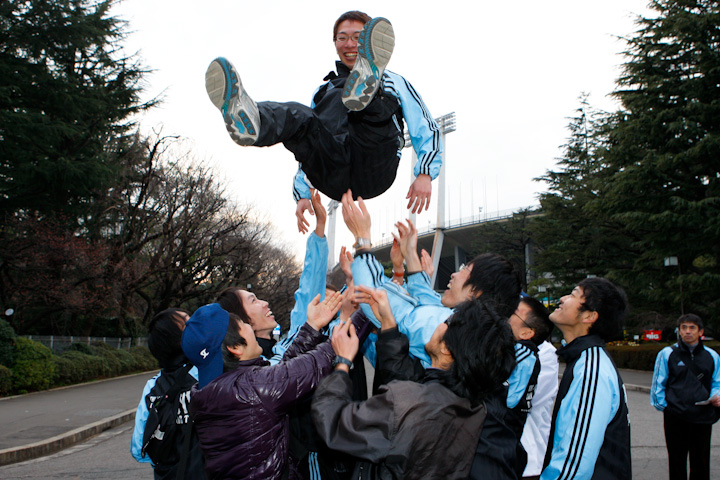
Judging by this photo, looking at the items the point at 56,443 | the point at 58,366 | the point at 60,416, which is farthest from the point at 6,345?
the point at 56,443

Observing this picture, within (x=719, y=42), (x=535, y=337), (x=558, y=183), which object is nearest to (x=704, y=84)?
(x=719, y=42)

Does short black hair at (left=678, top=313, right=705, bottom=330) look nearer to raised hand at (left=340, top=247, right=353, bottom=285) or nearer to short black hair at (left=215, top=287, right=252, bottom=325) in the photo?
raised hand at (left=340, top=247, right=353, bottom=285)

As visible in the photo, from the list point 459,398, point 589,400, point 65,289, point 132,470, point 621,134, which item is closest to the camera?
point 459,398

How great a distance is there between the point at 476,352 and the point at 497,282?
76 centimetres

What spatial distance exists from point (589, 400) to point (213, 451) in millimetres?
1848

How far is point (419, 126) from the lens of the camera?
339cm

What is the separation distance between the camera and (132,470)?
25.5ft

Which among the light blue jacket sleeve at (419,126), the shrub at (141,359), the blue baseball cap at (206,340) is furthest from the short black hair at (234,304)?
the shrub at (141,359)

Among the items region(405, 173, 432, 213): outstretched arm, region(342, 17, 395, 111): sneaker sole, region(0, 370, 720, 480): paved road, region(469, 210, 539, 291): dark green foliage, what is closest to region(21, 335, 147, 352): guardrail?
region(0, 370, 720, 480): paved road

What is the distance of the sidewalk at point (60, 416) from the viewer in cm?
895

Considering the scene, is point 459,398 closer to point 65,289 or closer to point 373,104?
point 373,104

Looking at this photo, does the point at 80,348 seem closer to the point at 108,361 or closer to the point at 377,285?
the point at 108,361

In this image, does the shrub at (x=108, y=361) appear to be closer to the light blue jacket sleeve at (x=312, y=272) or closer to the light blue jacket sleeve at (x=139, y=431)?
the light blue jacket sleeve at (x=139, y=431)

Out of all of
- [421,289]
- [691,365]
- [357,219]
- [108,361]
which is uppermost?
[357,219]
